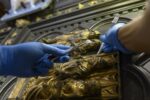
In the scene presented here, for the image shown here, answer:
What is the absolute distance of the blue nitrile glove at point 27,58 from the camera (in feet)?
6.20

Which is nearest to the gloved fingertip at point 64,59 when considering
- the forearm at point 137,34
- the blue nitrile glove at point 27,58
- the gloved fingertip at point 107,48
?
the blue nitrile glove at point 27,58

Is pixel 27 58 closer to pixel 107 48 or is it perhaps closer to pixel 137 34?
pixel 107 48

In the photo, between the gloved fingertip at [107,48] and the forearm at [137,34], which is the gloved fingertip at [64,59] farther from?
the forearm at [137,34]

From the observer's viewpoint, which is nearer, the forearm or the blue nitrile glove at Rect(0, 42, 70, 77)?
the forearm

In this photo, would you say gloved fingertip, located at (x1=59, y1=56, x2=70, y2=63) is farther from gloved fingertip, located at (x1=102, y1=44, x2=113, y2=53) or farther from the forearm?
the forearm

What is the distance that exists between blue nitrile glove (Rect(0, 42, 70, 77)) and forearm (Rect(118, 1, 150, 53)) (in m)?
0.45

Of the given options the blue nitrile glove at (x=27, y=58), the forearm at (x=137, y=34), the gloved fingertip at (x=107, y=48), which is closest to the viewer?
the forearm at (x=137, y=34)

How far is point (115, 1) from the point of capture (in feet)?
8.95

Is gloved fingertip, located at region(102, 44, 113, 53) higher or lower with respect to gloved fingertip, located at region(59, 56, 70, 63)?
higher

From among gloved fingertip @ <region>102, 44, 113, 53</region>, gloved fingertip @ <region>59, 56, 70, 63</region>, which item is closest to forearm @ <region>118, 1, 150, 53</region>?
gloved fingertip @ <region>102, 44, 113, 53</region>

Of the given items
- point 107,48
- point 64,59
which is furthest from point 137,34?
point 64,59

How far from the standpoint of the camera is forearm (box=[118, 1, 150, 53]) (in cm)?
152

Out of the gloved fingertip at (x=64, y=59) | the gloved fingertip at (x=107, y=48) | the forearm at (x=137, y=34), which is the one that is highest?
the gloved fingertip at (x=107, y=48)

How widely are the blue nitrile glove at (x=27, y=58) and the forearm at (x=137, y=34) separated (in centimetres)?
45
